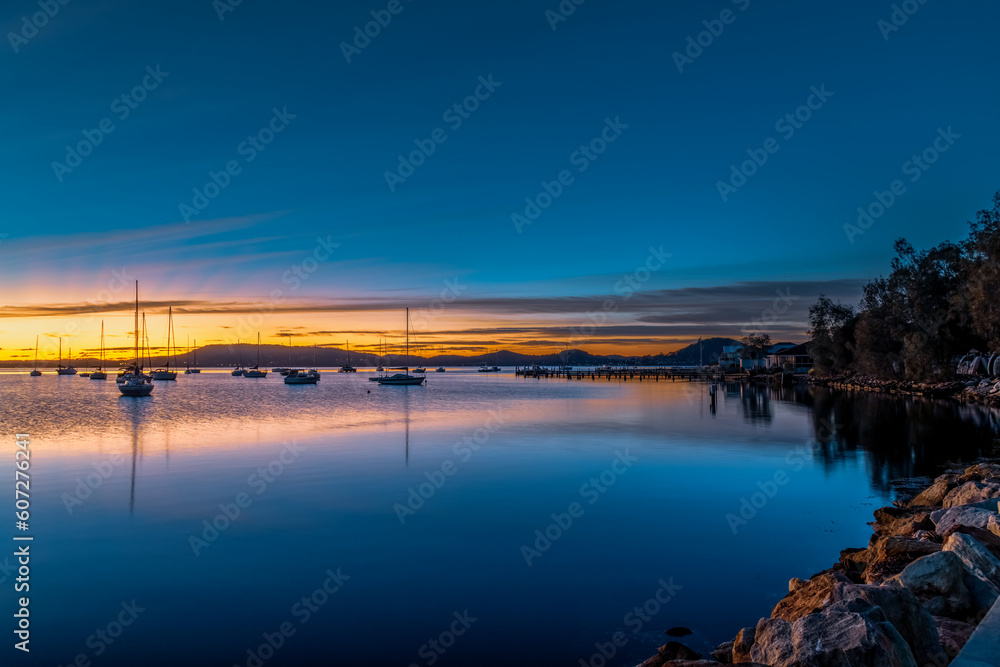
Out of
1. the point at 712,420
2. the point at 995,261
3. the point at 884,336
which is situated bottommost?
the point at 712,420

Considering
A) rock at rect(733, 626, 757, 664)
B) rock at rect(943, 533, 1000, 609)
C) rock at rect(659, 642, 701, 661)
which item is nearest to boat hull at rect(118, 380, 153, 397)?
rock at rect(659, 642, 701, 661)

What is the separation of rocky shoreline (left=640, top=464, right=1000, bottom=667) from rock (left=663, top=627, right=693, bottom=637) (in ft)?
2.45

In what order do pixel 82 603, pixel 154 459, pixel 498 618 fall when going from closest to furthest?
pixel 498 618 < pixel 82 603 < pixel 154 459

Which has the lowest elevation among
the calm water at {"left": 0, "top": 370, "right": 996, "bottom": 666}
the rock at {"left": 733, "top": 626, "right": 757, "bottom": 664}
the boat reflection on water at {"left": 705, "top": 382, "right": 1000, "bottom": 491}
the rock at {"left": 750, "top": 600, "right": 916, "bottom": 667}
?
the boat reflection on water at {"left": 705, "top": 382, "right": 1000, "bottom": 491}

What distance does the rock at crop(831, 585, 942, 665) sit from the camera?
19.3ft

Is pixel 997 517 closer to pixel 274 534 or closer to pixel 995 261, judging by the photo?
pixel 274 534

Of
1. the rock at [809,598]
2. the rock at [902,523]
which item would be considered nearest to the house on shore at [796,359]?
the rock at [902,523]

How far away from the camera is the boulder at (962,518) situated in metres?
9.39

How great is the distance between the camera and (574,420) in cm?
3972

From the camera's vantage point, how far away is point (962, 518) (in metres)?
9.73

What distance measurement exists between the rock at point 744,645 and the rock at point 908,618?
3.57 feet

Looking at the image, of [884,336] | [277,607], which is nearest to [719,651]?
[277,607]

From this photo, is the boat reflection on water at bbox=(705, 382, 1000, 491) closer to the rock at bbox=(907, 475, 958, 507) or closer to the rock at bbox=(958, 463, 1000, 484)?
the rock at bbox=(958, 463, 1000, 484)

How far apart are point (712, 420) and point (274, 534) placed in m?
30.1
